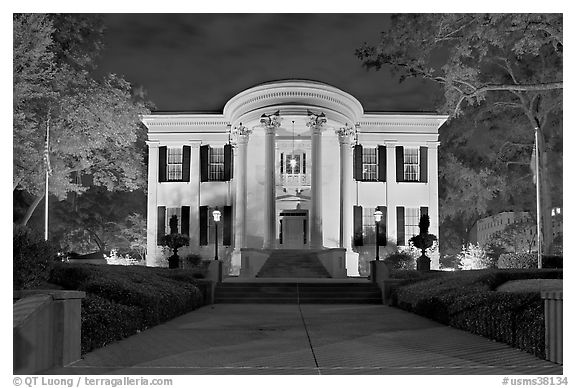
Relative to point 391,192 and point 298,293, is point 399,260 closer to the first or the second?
point 391,192

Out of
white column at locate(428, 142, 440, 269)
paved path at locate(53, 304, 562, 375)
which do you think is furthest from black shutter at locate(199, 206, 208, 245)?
paved path at locate(53, 304, 562, 375)

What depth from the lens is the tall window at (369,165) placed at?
37.2m

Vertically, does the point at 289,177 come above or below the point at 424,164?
below

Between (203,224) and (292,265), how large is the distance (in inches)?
286

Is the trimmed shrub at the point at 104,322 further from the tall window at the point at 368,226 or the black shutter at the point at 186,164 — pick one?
the black shutter at the point at 186,164

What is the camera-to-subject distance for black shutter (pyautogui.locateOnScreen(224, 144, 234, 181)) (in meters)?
36.5

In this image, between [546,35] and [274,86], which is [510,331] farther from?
[274,86]

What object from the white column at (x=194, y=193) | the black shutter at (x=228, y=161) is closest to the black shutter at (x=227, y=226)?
the white column at (x=194, y=193)

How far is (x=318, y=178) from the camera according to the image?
108 ft

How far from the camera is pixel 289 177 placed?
35906 millimetres

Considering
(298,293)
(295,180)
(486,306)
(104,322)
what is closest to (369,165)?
(295,180)

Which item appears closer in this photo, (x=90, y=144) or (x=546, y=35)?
(x=546, y=35)

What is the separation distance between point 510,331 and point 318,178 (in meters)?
21.9
